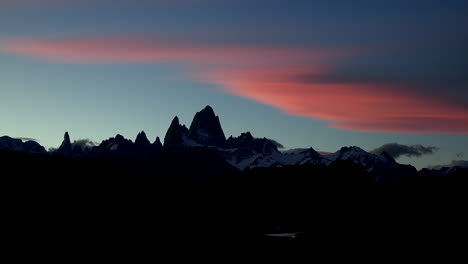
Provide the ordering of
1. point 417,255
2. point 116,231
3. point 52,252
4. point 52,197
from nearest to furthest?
point 52,252, point 417,255, point 116,231, point 52,197

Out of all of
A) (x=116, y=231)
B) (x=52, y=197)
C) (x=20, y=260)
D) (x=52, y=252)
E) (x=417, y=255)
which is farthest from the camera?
(x=52, y=197)

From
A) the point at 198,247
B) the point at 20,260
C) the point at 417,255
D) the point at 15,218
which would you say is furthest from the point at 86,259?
the point at 15,218

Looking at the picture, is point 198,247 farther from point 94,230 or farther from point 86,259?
point 94,230

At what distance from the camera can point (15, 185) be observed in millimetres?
194250

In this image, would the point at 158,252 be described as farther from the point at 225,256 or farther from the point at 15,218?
the point at 15,218

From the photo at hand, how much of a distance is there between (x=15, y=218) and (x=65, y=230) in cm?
3450

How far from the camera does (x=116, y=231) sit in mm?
105562

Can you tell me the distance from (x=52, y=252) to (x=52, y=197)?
10723cm

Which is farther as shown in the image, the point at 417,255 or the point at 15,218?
the point at 15,218

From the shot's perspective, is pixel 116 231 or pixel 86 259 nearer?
pixel 86 259

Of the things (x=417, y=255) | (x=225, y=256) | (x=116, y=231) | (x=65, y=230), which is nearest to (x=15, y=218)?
(x=65, y=230)

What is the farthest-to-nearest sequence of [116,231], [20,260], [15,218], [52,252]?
[15,218] < [116,231] < [52,252] < [20,260]

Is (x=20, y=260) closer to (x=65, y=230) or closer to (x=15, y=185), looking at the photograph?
(x=65, y=230)

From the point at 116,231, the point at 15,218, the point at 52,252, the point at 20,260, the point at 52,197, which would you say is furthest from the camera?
the point at 52,197
